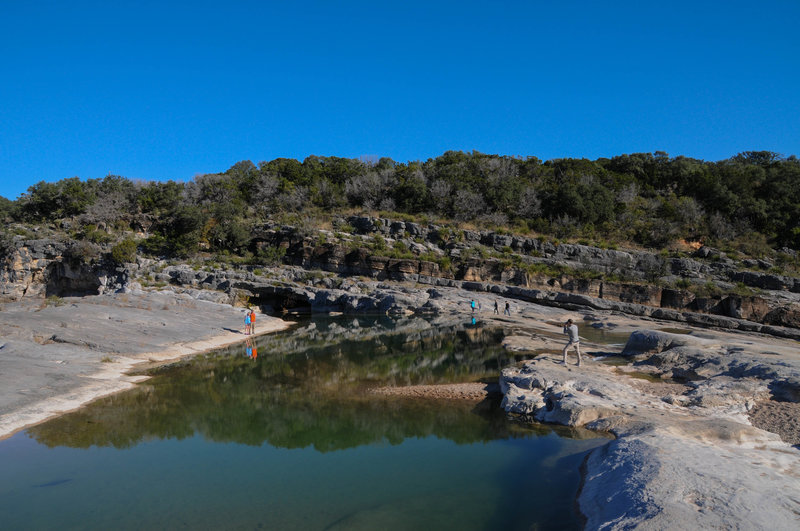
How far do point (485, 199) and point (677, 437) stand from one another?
60.0 metres

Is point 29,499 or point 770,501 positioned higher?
point 770,501

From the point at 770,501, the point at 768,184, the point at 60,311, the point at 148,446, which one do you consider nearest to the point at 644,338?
the point at 770,501

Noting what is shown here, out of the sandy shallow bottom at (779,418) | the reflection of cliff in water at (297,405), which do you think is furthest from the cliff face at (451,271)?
the sandy shallow bottom at (779,418)

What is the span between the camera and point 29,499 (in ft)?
27.8

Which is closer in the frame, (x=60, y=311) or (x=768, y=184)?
(x=60, y=311)

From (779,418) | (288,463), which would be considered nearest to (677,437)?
(779,418)

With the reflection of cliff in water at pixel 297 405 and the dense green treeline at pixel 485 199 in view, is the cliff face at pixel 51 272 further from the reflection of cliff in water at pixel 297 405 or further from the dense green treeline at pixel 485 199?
the reflection of cliff in water at pixel 297 405

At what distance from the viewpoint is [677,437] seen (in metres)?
8.69

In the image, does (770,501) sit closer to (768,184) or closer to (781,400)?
(781,400)

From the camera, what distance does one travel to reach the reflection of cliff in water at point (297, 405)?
1190 centimetres

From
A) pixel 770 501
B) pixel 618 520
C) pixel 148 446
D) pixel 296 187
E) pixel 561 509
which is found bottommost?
pixel 148 446

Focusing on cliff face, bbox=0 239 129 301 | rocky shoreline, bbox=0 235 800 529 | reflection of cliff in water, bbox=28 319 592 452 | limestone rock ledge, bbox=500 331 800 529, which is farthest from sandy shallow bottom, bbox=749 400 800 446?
cliff face, bbox=0 239 129 301

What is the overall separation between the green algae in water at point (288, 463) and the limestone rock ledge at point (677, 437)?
2.64ft

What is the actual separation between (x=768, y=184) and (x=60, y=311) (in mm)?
79109
